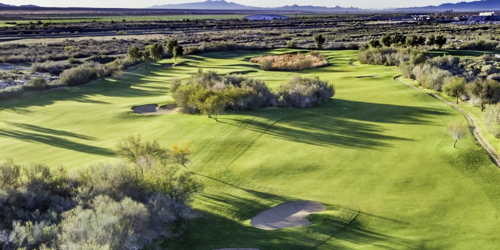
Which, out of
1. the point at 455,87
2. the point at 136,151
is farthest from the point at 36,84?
the point at 455,87

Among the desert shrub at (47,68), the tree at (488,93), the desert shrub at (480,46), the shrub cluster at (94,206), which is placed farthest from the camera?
the desert shrub at (480,46)

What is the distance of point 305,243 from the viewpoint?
14289 millimetres

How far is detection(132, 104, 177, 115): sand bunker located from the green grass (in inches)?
48.4

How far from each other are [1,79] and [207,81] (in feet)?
87.0

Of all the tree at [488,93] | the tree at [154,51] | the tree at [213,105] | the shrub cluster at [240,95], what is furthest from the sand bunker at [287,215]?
the tree at [154,51]

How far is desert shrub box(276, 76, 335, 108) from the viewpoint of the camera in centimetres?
3306

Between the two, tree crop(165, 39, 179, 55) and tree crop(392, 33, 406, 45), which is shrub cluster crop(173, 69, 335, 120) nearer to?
tree crop(165, 39, 179, 55)

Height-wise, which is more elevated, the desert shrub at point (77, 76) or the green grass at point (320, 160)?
the desert shrub at point (77, 76)

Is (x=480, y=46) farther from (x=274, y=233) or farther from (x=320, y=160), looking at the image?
(x=274, y=233)

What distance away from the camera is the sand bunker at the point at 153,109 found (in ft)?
110

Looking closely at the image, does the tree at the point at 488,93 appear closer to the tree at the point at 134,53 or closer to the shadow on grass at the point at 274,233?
the shadow on grass at the point at 274,233

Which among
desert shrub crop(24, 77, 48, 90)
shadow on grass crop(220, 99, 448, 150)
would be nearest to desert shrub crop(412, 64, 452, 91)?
shadow on grass crop(220, 99, 448, 150)

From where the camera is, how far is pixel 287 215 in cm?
1656

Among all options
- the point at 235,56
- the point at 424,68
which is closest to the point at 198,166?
the point at 424,68
